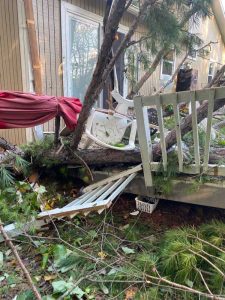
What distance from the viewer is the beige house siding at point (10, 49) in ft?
12.8

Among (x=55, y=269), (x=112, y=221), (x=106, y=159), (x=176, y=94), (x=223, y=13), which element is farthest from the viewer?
(x=223, y=13)

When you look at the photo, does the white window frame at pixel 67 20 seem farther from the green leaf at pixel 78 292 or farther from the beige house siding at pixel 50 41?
the green leaf at pixel 78 292

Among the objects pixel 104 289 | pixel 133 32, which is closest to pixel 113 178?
pixel 104 289

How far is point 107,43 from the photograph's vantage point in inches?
91.0

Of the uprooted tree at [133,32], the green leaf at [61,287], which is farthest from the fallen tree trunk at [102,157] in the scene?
the green leaf at [61,287]

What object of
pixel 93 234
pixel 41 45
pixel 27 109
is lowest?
pixel 93 234

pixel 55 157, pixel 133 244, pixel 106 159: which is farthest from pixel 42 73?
pixel 133 244

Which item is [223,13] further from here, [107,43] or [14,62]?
[107,43]

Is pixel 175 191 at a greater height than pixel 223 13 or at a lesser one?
lesser

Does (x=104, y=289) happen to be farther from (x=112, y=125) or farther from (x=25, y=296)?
(x=112, y=125)

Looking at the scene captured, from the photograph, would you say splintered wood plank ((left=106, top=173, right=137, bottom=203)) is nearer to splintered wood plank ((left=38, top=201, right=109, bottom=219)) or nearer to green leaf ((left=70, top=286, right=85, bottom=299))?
splintered wood plank ((left=38, top=201, right=109, bottom=219))

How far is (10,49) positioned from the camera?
4.07 m

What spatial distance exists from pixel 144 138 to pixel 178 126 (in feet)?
1.25

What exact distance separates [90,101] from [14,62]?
2159 millimetres
